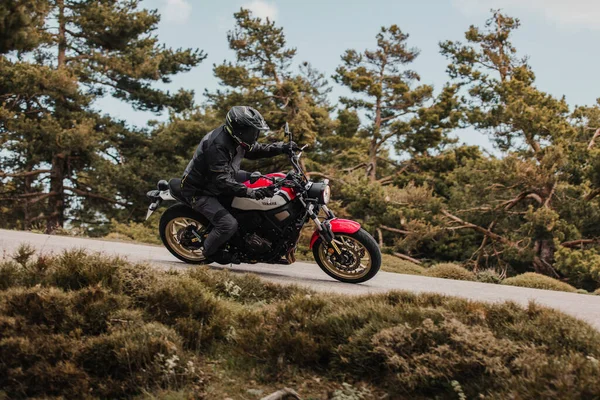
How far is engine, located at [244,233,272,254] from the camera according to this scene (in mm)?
7711

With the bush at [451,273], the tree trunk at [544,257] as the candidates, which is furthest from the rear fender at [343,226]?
the tree trunk at [544,257]

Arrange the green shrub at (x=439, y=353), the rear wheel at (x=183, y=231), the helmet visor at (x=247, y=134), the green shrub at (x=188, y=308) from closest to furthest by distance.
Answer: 1. the green shrub at (x=439, y=353)
2. the green shrub at (x=188, y=308)
3. the helmet visor at (x=247, y=134)
4. the rear wheel at (x=183, y=231)

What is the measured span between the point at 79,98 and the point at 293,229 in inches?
1063

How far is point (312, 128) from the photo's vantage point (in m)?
30.0

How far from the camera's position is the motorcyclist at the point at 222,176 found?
24.4ft

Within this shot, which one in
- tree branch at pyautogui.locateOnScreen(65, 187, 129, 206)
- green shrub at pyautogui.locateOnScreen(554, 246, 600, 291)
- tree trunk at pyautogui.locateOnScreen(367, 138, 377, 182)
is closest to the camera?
green shrub at pyautogui.locateOnScreen(554, 246, 600, 291)

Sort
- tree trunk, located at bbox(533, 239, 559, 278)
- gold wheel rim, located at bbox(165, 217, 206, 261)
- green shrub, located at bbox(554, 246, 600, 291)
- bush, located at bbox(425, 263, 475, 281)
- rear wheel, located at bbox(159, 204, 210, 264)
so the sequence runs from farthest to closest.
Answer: tree trunk, located at bbox(533, 239, 559, 278), green shrub, located at bbox(554, 246, 600, 291), bush, located at bbox(425, 263, 475, 281), gold wheel rim, located at bbox(165, 217, 206, 261), rear wheel, located at bbox(159, 204, 210, 264)

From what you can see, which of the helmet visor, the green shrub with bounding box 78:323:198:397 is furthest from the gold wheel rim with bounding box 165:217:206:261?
the green shrub with bounding box 78:323:198:397

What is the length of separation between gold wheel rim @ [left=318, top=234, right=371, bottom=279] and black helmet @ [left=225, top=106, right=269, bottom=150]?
1620mm

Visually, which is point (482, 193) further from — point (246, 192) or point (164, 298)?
point (164, 298)

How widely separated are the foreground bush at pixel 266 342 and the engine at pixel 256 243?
183cm

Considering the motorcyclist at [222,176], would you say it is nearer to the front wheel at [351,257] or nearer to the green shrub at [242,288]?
the green shrub at [242,288]

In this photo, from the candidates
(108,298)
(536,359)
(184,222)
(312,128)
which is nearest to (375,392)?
(536,359)

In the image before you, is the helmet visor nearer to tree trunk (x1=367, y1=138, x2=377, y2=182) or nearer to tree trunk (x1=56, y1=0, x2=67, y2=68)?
tree trunk (x1=367, y1=138, x2=377, y2=182)
